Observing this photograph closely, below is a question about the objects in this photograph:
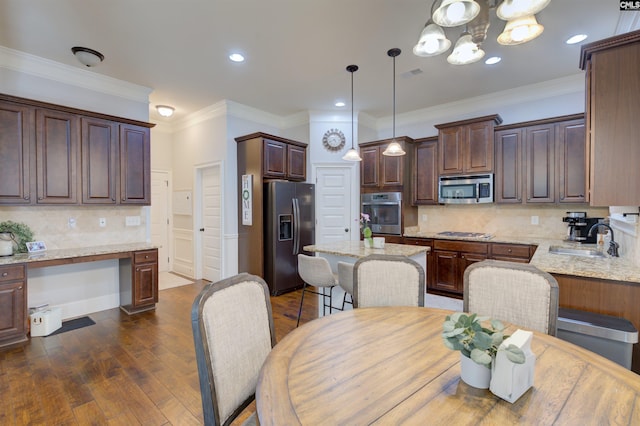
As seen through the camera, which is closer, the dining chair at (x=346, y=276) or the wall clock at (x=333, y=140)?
the dining chair at (x=346, y=276)

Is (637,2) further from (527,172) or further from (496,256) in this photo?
(496,256)

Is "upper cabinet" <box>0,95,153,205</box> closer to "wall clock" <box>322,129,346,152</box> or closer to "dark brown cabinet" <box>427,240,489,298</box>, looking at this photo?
"wall clock" <box>322,129,346,152</box>

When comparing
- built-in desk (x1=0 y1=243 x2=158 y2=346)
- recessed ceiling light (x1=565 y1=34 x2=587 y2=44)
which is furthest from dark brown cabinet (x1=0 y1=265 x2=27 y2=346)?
recessed ceiling light (x1=565 y1=34 x2=587 y2=44)

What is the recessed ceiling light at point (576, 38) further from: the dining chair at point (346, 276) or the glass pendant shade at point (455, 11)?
the dining chair at point (346, 276)

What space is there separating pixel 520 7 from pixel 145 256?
13.7 feet

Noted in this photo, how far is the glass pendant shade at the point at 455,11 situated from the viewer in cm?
165

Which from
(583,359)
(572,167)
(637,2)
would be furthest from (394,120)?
(583,359)

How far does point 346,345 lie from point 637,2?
3.42 metres

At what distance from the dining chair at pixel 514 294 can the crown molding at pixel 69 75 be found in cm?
453

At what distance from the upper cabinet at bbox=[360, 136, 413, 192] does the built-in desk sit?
11.1 ft

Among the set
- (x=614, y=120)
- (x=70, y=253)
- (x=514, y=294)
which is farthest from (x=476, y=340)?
(x=70, y=253)

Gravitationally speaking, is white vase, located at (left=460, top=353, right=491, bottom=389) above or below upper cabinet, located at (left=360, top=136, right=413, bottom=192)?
below

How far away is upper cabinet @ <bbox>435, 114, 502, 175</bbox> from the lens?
4180mm

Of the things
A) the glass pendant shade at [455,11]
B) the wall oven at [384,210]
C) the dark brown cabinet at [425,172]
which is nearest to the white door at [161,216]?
the wall oven at [384,210]
